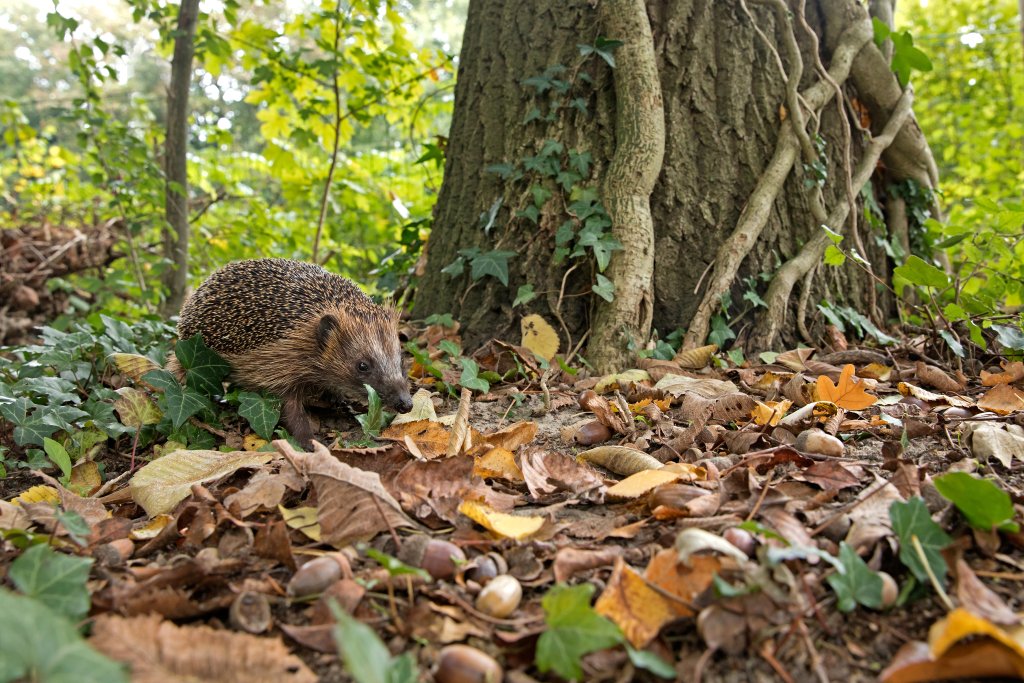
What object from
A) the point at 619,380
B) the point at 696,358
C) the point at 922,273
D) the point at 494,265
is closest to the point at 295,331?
the point at 494,265

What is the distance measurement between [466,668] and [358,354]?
298 centimetres

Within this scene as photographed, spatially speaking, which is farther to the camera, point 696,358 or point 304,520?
point 696,358

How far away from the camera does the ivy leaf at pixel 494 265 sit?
4.38 metres

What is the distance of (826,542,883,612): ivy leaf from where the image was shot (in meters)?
1.63

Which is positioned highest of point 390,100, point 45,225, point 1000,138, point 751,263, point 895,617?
point 1000,138

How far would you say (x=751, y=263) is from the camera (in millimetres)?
4520

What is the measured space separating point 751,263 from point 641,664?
3.51 m

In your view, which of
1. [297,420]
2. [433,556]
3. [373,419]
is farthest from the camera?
[297,420]

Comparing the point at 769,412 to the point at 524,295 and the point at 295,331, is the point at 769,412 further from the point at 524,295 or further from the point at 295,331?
the point at 295,331

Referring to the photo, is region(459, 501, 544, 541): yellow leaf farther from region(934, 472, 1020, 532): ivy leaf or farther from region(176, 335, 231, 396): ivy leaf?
region(176, 335, 231, 396): ivy leaf

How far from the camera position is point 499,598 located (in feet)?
5.65

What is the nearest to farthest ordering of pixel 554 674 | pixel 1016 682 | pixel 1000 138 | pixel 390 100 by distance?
1. pixel 1016 682
2. pixel 554 674
3. pixel 390 100
4. pixel 1000 138

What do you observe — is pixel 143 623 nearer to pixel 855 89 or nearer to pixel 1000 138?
pixel 855 89

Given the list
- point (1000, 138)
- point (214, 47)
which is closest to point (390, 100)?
point (214, 47)
